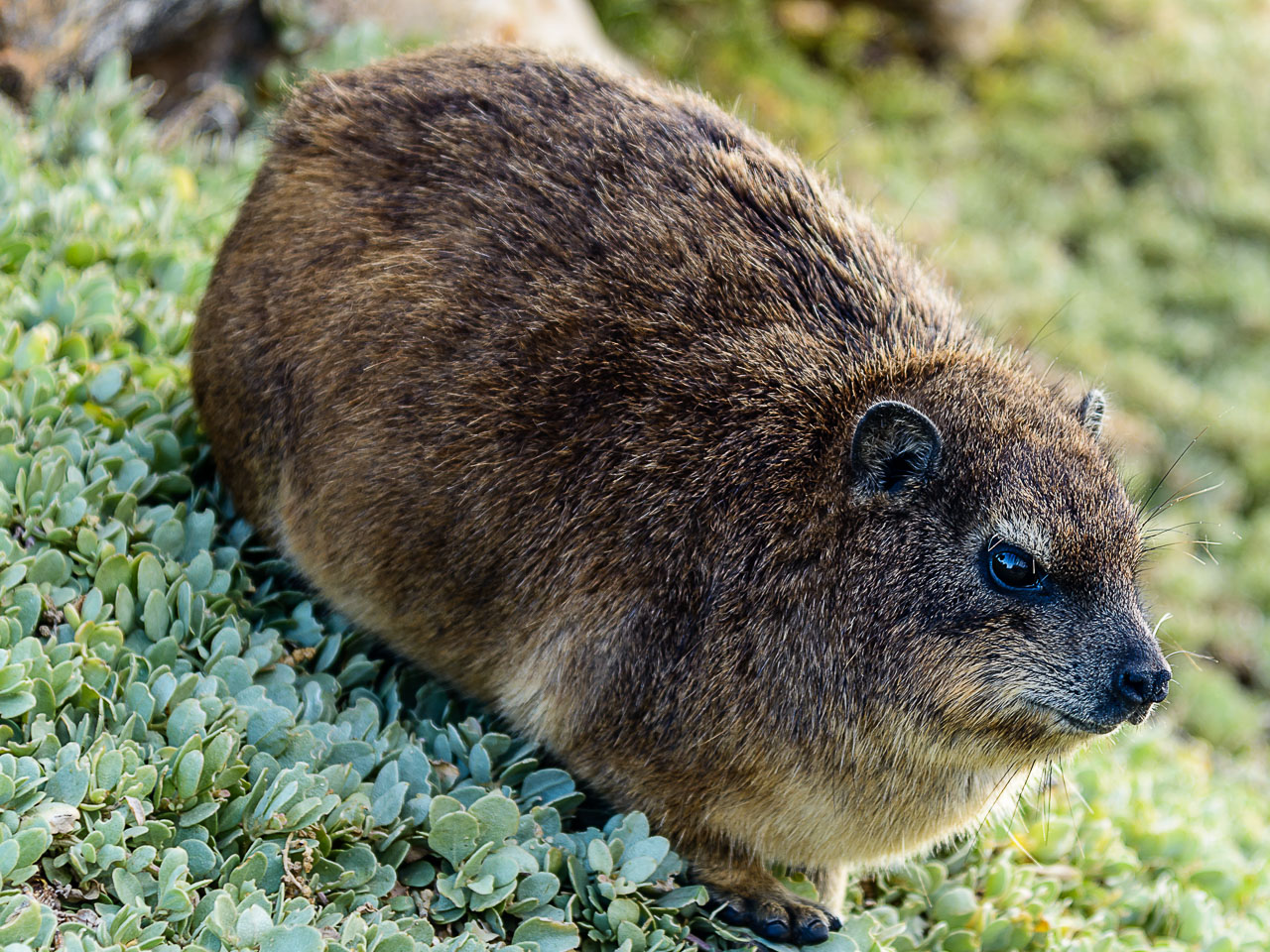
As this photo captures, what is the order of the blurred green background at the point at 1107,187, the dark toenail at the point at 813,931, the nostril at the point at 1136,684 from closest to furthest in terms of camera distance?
the nostril at the point at 1136,684 < the dark toenail at the point at 813,931 < the blurred green background at the point at 1107,187

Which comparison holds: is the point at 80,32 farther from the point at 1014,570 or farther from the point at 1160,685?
the point at 1160,685

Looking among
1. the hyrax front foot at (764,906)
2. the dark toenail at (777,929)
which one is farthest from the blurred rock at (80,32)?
the dark toenail at (777,929)

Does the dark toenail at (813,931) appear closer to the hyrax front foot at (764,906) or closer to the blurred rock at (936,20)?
the hyrax front foot at (764,906)

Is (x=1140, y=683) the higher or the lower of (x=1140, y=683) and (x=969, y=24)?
the lower

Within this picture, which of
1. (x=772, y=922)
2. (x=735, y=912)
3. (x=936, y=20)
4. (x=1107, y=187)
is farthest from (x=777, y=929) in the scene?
(x=936, y=20)

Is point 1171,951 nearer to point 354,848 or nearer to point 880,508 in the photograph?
point 880,508

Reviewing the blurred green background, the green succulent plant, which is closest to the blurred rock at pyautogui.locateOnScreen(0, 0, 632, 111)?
the green succulent plant

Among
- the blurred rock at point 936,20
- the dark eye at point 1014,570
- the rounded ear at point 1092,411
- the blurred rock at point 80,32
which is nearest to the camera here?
the dark eye at point 1014,570

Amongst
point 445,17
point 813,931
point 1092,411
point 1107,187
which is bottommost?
point 813,931
